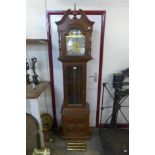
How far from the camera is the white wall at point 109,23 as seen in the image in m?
2.33

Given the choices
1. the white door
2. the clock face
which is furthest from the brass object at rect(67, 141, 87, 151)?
the clock face

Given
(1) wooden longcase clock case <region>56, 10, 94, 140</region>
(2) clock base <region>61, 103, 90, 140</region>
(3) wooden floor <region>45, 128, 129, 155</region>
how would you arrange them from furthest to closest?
(2) clock base <region>61, 103, 90, 140</region> < (3) wooden floor <region>45, 128, 129, 155</region> < (1) wooden longcase clock case <region>56, 10, 94, 140</region>

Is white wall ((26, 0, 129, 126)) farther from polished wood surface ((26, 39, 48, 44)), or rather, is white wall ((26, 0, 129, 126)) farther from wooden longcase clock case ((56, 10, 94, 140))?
wooden longcase clock case ((56, 10, 94, 140))

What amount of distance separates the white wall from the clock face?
1.57 feet

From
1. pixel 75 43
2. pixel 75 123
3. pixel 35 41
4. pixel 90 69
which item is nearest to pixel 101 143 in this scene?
pixel 75 123

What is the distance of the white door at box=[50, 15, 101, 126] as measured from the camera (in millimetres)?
2392

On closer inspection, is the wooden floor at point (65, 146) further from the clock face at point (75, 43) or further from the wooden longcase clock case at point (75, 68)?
the clock face at point (75, 43)

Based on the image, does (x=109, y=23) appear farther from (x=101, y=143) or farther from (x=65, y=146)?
(x=65, y=146)

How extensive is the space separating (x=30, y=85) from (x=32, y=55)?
1.64 ft

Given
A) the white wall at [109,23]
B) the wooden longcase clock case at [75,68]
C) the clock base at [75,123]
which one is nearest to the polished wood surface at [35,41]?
the white wall at [109,23]

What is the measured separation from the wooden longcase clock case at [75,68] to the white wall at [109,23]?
415 mm
